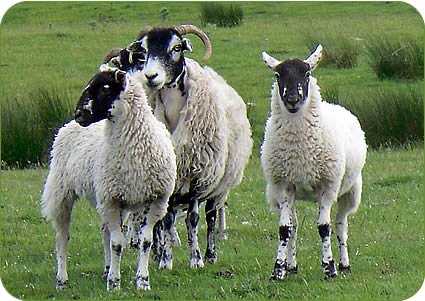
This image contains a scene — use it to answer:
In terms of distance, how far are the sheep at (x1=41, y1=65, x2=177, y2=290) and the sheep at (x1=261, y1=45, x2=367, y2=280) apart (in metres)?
0.90

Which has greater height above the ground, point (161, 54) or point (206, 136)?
point (161, 54)

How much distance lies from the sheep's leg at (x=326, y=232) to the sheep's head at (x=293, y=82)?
75cm

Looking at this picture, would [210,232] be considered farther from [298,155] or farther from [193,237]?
[298,155]

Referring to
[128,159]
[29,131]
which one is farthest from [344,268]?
[29,131]

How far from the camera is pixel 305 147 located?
8438 mm

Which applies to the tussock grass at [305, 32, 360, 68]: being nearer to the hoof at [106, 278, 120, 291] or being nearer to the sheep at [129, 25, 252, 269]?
the sheep at [129, 25, 252, 269]

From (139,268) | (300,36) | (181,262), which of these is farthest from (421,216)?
(300,36)

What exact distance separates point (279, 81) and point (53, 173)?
2.15 meters

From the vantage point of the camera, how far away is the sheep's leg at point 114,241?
8250mm

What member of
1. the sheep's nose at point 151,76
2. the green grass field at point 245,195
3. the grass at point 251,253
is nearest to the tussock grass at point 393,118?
the green grass field at point 245,195

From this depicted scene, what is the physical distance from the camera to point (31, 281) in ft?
30.0

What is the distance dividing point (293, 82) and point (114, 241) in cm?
192

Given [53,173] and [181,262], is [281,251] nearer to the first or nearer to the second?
[181,262]

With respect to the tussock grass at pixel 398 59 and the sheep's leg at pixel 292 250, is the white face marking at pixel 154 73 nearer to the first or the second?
the sheep's leg at pixel 292 250
